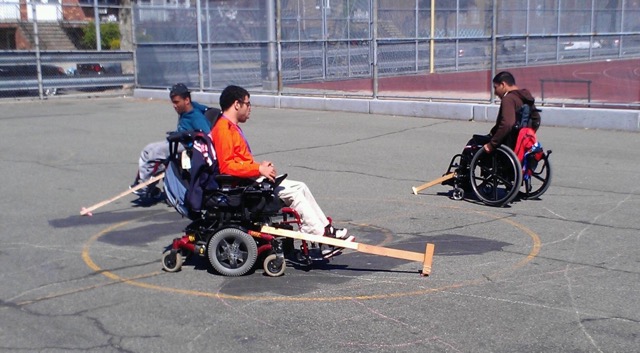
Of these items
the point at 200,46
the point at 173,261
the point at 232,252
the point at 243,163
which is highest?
the point at 200,46

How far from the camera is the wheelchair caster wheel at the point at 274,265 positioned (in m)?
6.50

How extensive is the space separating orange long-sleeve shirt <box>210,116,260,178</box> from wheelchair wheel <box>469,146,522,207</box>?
3.54m

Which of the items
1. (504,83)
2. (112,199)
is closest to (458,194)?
(504,83)

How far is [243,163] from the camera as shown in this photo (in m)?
6.55

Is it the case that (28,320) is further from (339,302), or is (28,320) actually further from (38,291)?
(339,302)

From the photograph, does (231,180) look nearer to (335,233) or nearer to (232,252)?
(232,252)

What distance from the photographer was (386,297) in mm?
6012

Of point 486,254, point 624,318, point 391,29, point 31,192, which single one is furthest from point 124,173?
point 391,29

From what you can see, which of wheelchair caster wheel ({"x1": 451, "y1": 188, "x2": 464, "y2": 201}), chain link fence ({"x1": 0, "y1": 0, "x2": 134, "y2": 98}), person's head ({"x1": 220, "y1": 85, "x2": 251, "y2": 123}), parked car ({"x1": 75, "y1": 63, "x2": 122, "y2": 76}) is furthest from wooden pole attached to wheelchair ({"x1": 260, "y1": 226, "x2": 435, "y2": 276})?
parked car ({"x1": 75, "y1": 63, "x2": 122, "y2": 76})

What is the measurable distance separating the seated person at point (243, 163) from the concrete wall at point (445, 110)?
9784 millimetres

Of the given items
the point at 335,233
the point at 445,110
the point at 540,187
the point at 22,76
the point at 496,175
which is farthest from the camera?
the point at 22,76

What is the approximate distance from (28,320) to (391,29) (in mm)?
15649

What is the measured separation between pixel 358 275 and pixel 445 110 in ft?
37.4

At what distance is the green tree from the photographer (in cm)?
2824
